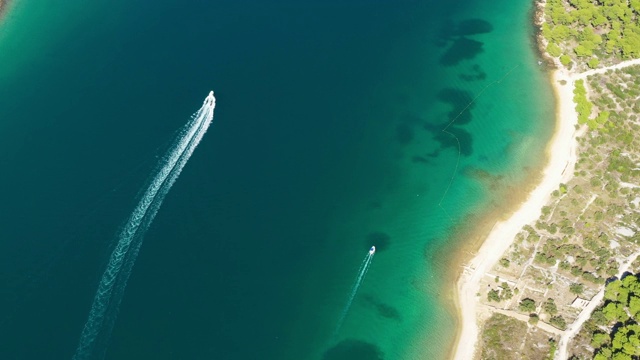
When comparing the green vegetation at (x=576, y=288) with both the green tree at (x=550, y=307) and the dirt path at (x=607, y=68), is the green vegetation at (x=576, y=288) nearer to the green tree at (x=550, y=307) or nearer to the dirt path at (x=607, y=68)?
the green tree at (x=550, y=307)

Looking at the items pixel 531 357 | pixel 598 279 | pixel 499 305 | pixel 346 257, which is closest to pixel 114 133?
pixel 346 257

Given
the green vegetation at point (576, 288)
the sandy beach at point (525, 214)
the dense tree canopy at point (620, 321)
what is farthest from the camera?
the green vegetation at point (576, 288)

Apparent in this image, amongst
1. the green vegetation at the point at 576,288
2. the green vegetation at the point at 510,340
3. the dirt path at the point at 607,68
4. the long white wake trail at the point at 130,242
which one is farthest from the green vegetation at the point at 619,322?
the long white wake trail at the point at 130,242

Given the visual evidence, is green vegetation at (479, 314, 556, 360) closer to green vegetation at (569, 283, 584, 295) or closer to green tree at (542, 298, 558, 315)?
green tree at (542, 298, 558, 315)

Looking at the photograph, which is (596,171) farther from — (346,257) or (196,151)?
(196,151)

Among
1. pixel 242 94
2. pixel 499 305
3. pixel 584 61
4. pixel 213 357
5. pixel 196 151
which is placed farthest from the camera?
pixel 584 61
